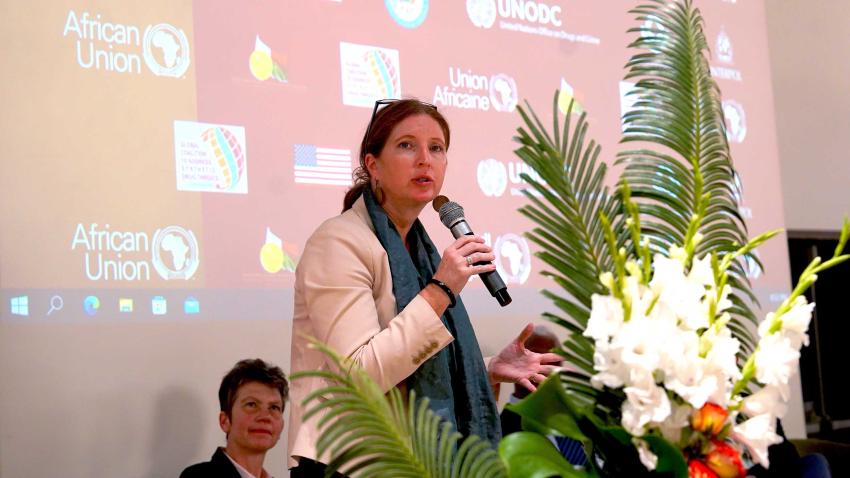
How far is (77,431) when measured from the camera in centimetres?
306

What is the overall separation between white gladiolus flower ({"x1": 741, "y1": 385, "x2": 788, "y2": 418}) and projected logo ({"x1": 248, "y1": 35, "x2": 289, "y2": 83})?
281cm

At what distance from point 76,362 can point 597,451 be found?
2.44 metres

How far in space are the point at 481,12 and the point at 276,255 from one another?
4.71 ft

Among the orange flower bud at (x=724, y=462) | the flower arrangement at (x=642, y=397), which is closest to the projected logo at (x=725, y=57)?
the flower arrangement at (x=642, y=397)

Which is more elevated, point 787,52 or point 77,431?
point 787,52

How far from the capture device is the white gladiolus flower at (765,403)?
0.91m

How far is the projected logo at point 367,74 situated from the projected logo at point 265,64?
0.25 meters

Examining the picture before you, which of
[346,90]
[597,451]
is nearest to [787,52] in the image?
[346,90]

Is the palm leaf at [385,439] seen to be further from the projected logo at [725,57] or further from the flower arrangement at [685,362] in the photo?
the projected logo at [725,57]

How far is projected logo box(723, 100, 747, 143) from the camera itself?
16.3 ft

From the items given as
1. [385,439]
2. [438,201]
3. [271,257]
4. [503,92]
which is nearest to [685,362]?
[385,439]

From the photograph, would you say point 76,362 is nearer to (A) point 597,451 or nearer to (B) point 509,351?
(B) point 509,351

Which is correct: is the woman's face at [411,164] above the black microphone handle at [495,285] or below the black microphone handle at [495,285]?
above

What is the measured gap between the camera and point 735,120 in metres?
5.01
